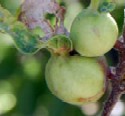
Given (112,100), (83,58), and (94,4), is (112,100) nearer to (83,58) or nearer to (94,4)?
(83,58)

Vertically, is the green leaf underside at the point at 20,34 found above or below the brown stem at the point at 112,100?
above

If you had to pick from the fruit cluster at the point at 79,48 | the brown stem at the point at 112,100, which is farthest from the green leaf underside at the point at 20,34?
the brown stem at the point at 112,100

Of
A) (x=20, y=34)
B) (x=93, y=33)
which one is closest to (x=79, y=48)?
(x=93, y=33)

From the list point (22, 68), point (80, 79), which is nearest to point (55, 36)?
point (80, 79)

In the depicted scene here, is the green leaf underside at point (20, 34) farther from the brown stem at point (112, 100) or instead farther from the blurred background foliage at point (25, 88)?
the blurred background foliage at point (25, 88)

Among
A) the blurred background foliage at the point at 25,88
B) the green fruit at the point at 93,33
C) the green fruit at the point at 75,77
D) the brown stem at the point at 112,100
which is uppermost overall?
the green fruit at the point at 93,33

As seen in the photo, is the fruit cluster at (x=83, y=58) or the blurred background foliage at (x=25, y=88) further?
the blurred background foliage at (x=25, y=88)

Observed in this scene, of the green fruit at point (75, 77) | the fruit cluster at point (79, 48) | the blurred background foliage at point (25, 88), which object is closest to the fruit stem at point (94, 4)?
the fruit cluster at point (79, 48)
